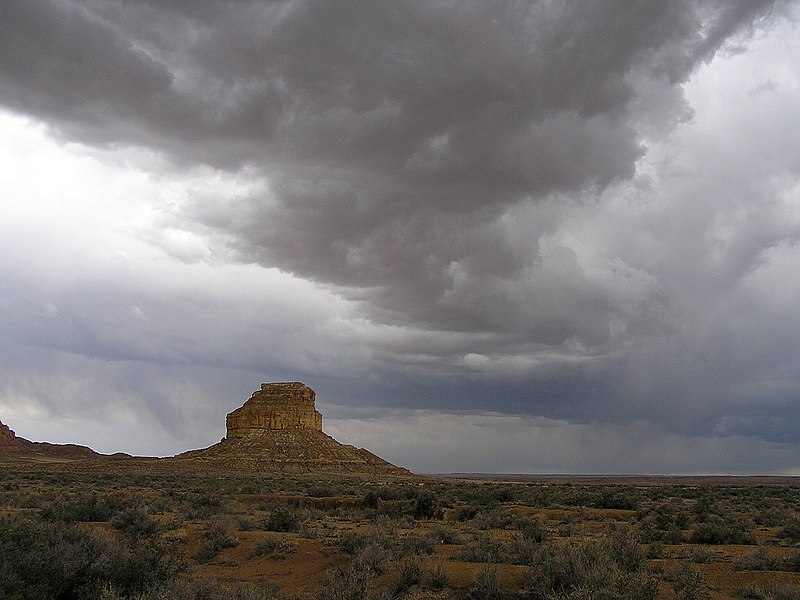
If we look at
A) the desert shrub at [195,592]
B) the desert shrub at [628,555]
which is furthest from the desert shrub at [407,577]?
the desert shrub at [628,555]

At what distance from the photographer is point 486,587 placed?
11.7m

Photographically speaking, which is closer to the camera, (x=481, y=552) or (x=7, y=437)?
(x=481, y=552)

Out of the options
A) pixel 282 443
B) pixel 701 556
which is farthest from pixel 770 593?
pixel 282 443

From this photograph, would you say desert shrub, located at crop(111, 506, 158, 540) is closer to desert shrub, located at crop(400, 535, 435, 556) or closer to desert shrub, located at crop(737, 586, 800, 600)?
desert shrub, located at crop(400, 535, 435, 556)

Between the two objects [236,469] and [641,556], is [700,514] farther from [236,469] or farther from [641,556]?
[236,469]

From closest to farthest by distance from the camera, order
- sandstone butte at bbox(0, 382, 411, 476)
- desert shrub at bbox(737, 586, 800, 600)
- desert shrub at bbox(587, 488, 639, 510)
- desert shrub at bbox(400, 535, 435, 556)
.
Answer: desert shrub at bbox(737, 586, 800, 600) < desert shrub at bbox(400, 535, 435, 556) < desert shrub at bbox(587, 488, 639, 510) < sandstone butte at bbox(0, 382, 411, 476)

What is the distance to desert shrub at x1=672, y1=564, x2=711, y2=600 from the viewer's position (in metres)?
10.4

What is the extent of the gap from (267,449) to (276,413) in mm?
18331

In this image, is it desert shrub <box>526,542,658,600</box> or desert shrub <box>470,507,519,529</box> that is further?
desert shrub <box>470,507,519,529</box>

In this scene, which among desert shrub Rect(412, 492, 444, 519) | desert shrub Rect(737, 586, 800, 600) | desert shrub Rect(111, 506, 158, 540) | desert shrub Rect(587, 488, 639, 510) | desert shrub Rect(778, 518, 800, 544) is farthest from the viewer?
desert shrub Rect(587, 488, 639, 510)

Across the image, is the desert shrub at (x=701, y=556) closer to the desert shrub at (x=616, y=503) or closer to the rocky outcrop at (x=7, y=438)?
the desert shrub at (x=616, y=503)

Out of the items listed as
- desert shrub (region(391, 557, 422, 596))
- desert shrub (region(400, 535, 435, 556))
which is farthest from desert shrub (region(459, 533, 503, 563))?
desert shrub (region(391, 557, 422, 596))

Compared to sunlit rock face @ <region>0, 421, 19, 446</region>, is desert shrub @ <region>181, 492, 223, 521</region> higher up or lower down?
lower down

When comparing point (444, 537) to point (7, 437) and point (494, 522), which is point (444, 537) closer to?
point (494, 522)
